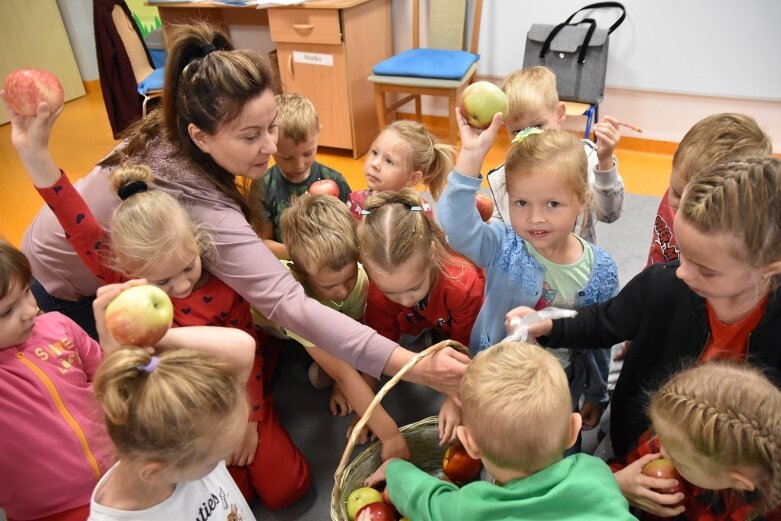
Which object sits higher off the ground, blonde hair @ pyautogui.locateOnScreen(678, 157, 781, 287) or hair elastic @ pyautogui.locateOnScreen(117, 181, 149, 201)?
blonde hair @ pyautogui.locateOnScreen(678, 157, 781, 287)

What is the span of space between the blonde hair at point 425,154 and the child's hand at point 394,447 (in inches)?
38.1

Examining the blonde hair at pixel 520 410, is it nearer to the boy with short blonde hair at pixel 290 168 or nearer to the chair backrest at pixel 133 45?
the boy with short blonde hair at pixel 290 168

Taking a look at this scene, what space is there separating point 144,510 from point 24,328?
0.52m

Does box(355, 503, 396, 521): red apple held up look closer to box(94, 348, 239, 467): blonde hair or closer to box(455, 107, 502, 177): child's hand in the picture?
box(94, 348, 239, 467): blonde hair

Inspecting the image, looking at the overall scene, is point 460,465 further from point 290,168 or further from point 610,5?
point 610,5

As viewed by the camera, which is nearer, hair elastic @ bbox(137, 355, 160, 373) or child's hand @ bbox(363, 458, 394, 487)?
hair elastic @ bbox(137, 355, 160, 373)

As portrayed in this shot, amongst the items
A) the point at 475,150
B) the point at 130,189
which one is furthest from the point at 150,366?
the point at 475,150

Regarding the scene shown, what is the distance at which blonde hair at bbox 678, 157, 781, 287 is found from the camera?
96 centimetres

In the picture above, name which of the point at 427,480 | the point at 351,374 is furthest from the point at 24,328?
the point at 427,480

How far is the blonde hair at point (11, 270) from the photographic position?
1.13 meters

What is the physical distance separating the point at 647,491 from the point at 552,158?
29.0 inches

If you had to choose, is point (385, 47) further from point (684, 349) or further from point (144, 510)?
point (144, 510)

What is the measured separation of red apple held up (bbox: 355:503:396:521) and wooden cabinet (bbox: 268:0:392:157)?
2800mm

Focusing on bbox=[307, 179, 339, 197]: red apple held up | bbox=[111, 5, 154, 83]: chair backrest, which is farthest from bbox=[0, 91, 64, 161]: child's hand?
bbox=[111, 5, 154, 83]: chair backrest
